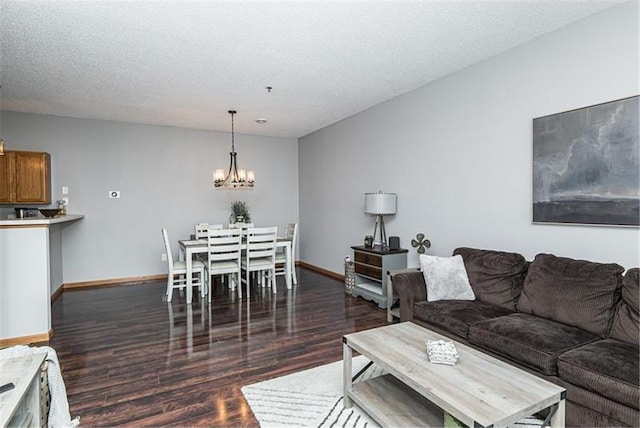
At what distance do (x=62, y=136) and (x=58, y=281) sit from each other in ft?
7.42

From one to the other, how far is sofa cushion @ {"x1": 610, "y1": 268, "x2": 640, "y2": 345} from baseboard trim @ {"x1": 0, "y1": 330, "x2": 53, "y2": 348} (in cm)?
472

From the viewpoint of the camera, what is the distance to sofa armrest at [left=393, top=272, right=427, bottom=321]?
3.31 metres

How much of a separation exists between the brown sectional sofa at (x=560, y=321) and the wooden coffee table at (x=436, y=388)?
0.42 m

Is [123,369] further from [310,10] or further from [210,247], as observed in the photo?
[310,10]

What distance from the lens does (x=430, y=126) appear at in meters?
4.19

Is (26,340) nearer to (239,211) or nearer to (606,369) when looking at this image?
(239,211)

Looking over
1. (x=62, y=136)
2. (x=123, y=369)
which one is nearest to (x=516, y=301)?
(x=123, y=369)

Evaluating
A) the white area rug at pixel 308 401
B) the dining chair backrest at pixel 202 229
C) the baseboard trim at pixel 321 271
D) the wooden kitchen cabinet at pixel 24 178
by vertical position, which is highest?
the wooden kitchen cabinet at pixel 24 178

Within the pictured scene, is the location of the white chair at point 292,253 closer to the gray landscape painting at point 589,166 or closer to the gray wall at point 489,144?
the gray wall at point 489,144

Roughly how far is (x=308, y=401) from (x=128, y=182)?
522 centimetres

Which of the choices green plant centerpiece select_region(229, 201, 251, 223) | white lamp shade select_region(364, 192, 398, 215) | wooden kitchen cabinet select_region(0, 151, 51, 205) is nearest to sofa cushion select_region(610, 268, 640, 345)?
white lamp shade select_region(364, 192, 398, 215)

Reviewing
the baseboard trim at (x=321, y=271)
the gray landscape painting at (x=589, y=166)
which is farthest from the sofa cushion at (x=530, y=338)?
the baseboard trim at (x=321, y=271)

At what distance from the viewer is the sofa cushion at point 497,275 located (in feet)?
9.71

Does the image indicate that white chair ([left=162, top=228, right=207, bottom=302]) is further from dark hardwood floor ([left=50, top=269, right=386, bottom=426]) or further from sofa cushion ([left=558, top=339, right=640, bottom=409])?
sofa cushion ([left=558, top=339, right=640, bottom=409])
